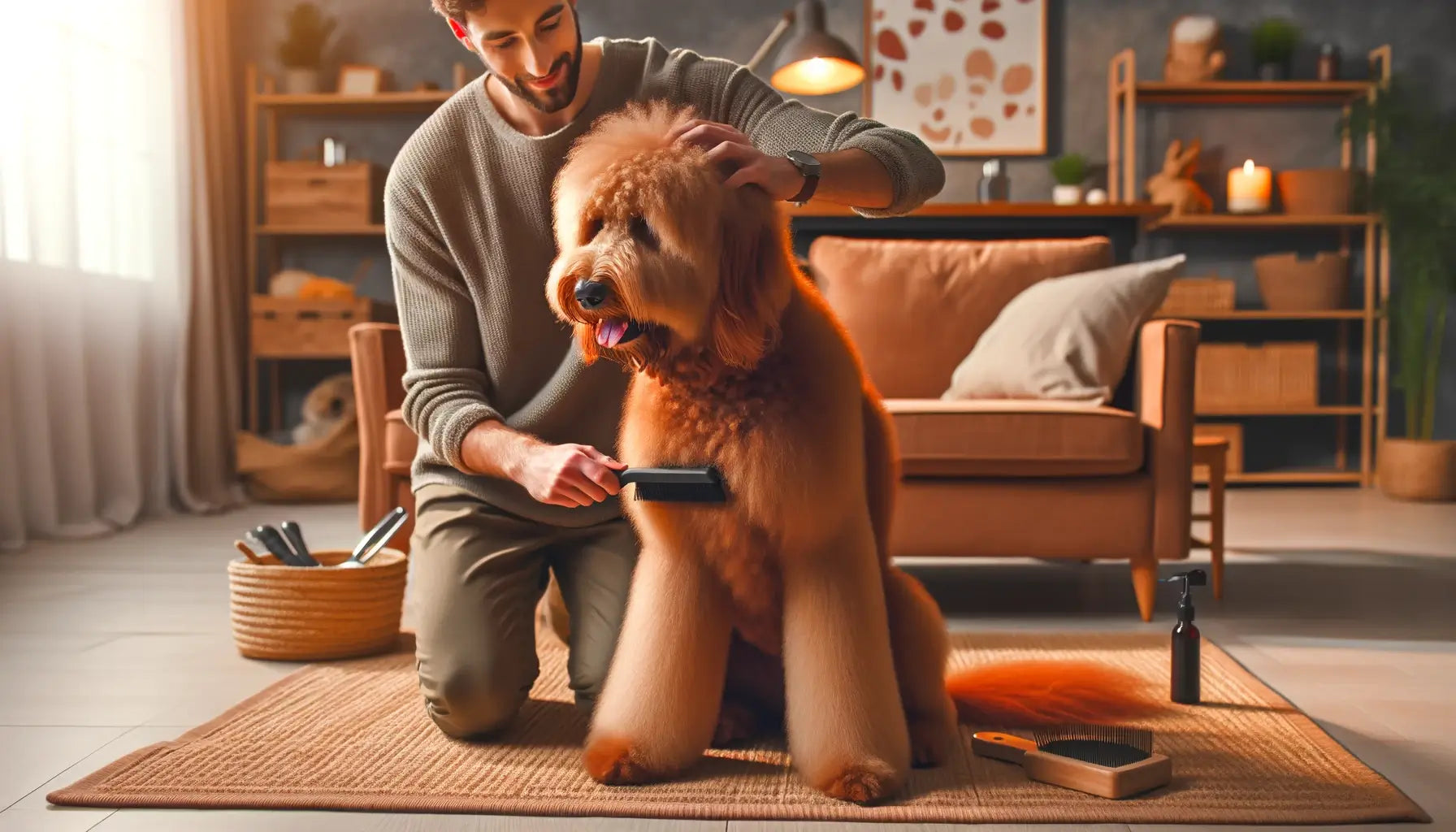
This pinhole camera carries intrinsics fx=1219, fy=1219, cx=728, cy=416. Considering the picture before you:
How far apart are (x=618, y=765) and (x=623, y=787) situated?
0.03m

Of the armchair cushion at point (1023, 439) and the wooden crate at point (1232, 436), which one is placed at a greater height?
the armchair cushion at point (1023, 439)

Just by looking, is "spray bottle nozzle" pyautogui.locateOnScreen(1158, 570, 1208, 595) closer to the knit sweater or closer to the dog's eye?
the knit sweater

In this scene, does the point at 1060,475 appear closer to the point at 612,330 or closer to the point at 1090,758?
the point at 1090,758

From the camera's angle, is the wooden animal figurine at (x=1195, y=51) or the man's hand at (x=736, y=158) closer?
the man's hand at (x=736, y=158)

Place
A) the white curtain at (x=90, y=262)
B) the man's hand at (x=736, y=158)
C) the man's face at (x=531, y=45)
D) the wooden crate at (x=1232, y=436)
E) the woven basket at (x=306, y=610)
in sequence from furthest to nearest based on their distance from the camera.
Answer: the wooden crate at (x=1232, y=436)
the white curtain at (x=90, y=262)
the woven basket at (x=306, y=610)
the man's face at (x=531, y=45)
the man's hand at (x=736, y=158)

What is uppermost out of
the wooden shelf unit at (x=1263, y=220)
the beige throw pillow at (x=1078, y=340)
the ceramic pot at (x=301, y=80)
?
the ceramic pot at (x=301, y=80)

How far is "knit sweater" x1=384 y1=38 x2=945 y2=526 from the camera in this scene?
174 cm

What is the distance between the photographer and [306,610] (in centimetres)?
225

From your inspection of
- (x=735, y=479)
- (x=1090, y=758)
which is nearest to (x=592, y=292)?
(x=735, y=479)

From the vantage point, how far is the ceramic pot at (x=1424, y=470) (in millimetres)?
4992

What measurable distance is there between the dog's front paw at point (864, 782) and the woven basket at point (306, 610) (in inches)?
47.2

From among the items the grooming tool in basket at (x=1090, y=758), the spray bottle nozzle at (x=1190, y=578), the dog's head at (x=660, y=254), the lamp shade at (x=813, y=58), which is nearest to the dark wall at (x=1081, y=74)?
the lamp shade at (x=813, y=58)

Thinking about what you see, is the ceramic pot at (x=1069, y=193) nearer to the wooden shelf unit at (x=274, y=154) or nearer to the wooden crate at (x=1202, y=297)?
the wooden crate at (x=1202, y=297)

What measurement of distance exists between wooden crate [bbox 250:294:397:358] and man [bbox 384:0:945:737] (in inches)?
143
